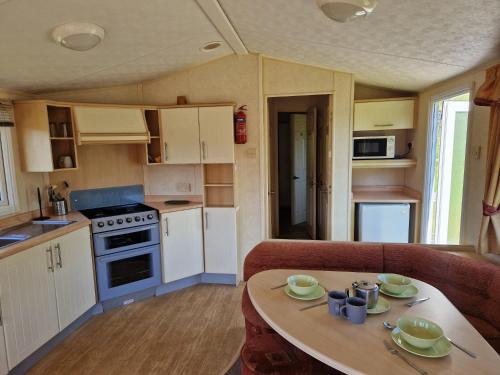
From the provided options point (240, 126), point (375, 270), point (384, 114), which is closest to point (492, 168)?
point (375, 270)

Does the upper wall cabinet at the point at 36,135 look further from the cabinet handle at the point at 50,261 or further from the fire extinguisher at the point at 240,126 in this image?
the fire extinguisher at the point at 240,126

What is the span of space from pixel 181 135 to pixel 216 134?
0.39 metres

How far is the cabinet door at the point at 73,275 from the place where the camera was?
2.43m

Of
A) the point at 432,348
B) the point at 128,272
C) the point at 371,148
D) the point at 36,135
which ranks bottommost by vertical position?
the point at 128,272

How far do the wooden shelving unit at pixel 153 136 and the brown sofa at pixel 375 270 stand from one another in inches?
70.5

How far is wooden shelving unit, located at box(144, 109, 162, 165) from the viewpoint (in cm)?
343

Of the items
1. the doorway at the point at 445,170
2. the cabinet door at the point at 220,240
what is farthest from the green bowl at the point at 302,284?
the doorway at the point at 445,170

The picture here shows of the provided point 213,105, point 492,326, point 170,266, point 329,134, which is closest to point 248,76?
point 213,105

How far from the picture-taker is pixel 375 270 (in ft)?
7.08

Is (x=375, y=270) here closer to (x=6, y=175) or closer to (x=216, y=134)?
(x=216, y=134)

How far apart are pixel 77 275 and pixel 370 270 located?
7.88 feet

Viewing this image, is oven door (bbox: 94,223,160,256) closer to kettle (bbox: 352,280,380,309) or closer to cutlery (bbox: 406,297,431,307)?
kettle (bbox: 352,280,380,309)

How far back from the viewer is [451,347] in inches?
44.4

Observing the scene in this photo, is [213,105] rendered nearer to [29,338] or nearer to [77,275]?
[77,275]
